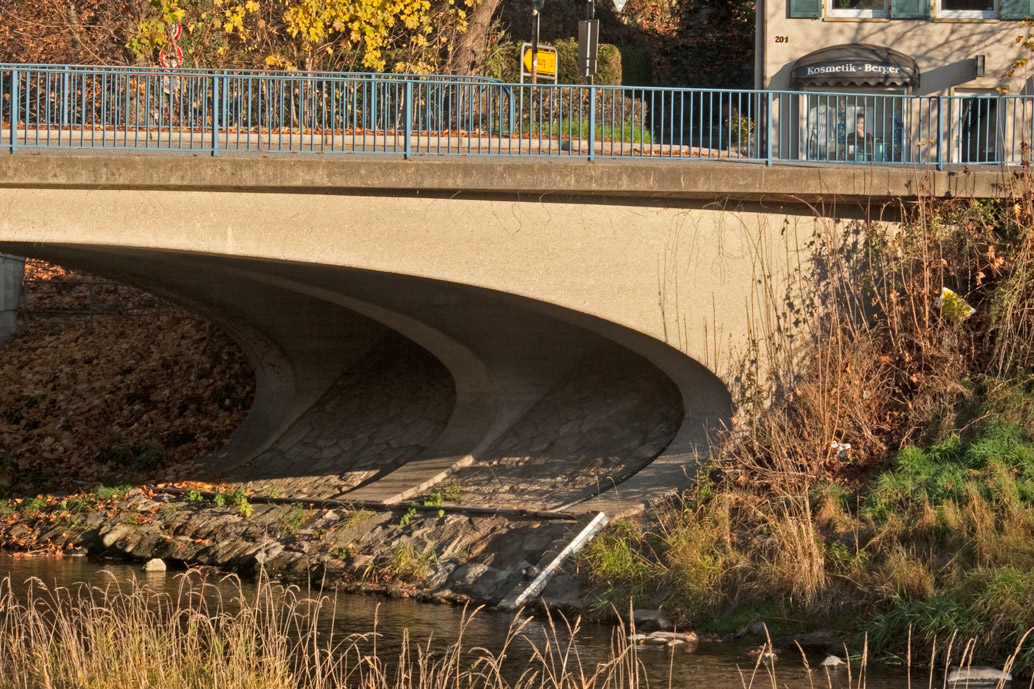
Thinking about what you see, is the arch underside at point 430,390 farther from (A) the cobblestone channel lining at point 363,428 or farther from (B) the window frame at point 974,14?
(B) the window frame at point 974,14

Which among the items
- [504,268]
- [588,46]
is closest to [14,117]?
[504,268]

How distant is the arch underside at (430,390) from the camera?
46.4 feet

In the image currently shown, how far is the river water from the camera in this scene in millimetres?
9797

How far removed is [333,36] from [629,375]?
979 centimetres

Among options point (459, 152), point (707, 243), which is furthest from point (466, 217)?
point (707, 243)

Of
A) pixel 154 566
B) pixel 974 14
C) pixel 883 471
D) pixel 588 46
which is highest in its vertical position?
pixel 974 14

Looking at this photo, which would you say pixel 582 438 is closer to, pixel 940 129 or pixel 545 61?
pixel 940 129

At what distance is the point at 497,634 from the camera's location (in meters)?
11.3

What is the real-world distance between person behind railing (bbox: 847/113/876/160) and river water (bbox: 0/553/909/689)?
5414 millimetres

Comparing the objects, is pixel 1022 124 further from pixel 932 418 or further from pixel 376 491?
pixel 376 491

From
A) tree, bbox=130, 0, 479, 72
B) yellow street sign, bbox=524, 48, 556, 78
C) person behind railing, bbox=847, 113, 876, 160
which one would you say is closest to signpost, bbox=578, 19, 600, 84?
person behind railing, bbox=847, 113, 876, 160

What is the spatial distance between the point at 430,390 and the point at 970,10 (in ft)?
34.2

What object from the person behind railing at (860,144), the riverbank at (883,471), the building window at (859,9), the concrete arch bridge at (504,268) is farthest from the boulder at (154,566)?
the building window at (859,9)

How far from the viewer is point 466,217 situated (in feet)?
41.3
